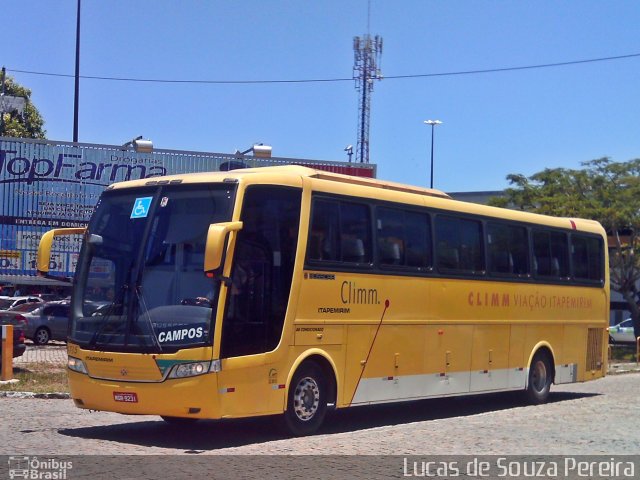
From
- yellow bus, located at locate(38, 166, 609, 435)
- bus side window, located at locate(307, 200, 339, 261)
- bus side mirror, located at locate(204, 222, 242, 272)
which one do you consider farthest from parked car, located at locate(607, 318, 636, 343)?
bus side mirror, located at locate(204, 222, 242, 272)

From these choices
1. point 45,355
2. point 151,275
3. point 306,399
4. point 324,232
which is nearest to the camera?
point 151,275

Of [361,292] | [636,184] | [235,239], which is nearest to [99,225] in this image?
[235,239]

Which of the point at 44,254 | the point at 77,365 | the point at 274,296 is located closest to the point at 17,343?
the point at 44,254

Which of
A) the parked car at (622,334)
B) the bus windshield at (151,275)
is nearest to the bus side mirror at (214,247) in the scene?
the bus windshield at (151,275)

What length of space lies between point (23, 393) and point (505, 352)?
8.95 meters

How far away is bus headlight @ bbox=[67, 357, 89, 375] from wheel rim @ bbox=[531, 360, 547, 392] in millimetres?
9505

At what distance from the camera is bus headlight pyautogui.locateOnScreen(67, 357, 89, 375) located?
11.8 m

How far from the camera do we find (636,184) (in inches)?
1399

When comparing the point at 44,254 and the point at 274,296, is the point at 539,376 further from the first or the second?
the point at 44,254

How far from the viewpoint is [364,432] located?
42.3 feet

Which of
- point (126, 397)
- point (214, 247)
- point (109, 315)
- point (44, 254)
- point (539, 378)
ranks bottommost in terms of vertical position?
point (539, 378)

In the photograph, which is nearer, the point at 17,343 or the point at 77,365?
the point at 77,365

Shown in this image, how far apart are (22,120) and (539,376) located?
→ 4526 centimetres

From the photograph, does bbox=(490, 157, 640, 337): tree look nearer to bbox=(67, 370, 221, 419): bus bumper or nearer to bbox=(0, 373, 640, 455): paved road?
bbox=(0, 373, 640, 455): paved road
